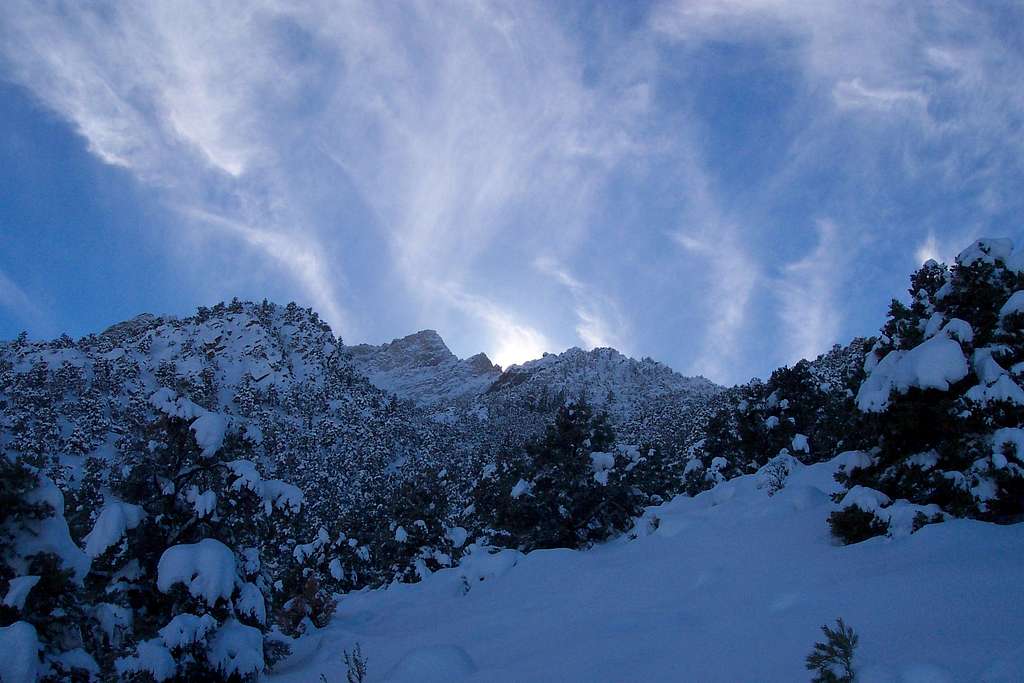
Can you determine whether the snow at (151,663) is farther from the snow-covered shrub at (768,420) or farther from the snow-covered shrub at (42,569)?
the snow-covered shrub at (768,420)

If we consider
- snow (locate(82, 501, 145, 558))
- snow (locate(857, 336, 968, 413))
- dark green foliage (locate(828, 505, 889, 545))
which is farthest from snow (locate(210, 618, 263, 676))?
snow (locate(857, 336, 968, 413))

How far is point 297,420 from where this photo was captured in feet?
501

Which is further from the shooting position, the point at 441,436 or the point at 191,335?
the point at 191,335

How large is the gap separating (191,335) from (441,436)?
99553 mm

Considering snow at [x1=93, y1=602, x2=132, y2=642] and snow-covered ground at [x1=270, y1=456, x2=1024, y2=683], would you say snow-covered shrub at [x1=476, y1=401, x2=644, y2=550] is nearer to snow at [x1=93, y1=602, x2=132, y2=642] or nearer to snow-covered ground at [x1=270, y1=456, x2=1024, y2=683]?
snow-covered ground at [x1=270, y1=456, x2=1024, y2=683]

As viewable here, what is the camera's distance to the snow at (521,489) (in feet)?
67.1

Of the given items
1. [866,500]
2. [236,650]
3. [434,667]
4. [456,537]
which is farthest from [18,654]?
[456,537]

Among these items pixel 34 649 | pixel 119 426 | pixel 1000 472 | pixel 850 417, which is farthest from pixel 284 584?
pixel 119 426

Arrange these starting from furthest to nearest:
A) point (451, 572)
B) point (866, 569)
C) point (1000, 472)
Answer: point (451, 572), point (1000, 472), point (866, 569)

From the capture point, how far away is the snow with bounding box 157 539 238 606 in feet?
29.6

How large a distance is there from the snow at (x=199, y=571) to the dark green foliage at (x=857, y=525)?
9.91 m

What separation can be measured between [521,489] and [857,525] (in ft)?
43.2

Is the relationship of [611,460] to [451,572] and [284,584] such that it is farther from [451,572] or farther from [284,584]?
[284,584]

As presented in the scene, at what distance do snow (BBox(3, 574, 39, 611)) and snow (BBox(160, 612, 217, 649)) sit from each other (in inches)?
80.6
